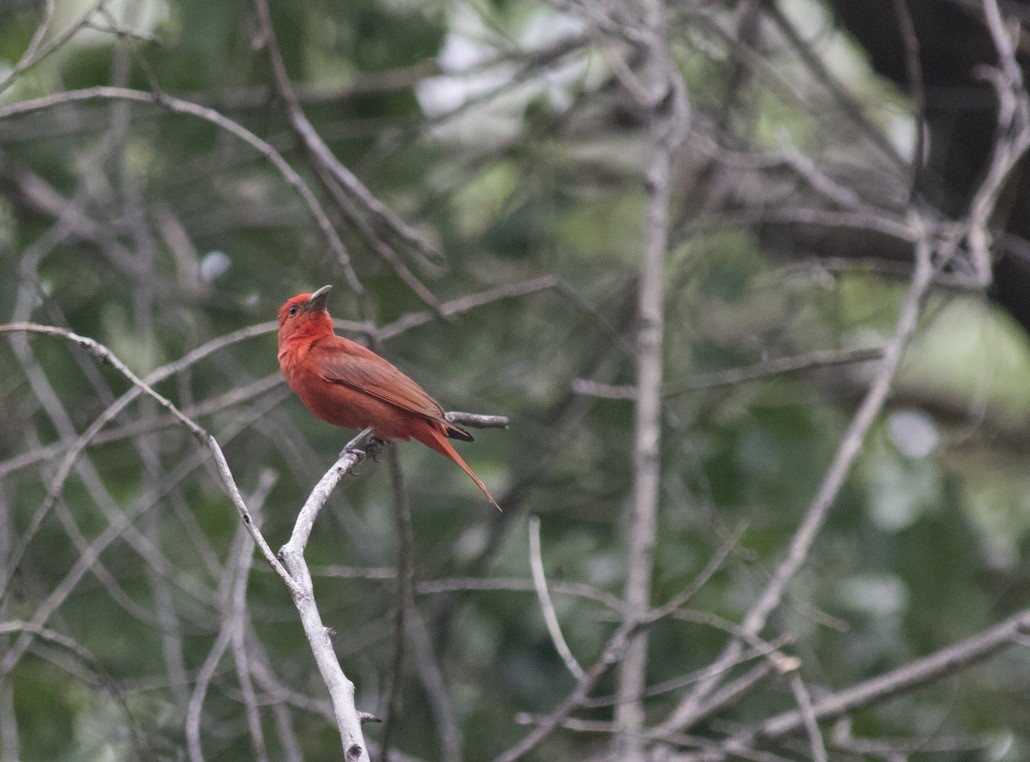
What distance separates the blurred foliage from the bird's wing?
73 centimetres

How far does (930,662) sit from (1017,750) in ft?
5.14

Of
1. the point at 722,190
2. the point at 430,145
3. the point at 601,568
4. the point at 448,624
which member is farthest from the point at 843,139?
the point at 448,624

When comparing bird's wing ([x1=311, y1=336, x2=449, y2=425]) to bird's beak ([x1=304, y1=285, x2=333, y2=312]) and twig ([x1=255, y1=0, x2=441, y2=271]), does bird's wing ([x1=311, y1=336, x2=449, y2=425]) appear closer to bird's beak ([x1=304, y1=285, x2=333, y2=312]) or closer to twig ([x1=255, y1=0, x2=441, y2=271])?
bird's beak ([x1=304, y1=285, x2=333, y2=312])

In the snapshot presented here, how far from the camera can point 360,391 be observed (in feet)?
12.9

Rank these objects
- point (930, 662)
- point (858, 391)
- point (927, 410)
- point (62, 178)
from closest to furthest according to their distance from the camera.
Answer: point (930, 662), point (62, 178), point (858, 391), point (927, 410)

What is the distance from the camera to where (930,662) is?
3.89 meters

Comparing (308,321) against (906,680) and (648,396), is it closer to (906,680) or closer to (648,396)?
(648,396)

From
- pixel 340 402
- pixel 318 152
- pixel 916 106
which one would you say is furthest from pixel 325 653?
pixel 916 106

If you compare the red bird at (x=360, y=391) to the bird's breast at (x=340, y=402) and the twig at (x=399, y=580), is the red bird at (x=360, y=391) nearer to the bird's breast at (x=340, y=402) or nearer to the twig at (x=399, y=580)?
the bird's breast at (x=340, y=402)

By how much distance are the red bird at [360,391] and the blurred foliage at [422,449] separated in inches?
26.4

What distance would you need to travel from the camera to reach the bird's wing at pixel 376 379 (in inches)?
151

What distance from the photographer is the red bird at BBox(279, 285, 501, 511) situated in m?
3.87

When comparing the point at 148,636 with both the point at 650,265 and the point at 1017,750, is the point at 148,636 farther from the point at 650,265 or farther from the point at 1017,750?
the point at 1017,750

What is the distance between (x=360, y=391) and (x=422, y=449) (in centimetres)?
322
